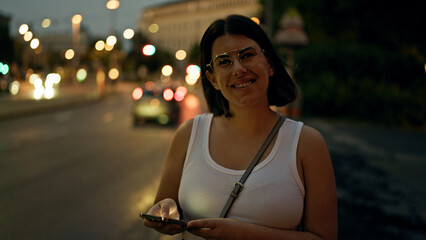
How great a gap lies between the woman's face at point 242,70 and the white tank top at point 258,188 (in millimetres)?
217

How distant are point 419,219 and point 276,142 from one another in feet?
13.1

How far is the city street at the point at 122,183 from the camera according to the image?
4.60m

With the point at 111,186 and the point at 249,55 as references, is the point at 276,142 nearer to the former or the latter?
the point at 249,55

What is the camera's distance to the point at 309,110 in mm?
17703

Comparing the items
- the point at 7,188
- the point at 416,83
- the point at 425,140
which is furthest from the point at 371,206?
the point at 416,83

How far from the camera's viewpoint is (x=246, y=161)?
71.3 inches

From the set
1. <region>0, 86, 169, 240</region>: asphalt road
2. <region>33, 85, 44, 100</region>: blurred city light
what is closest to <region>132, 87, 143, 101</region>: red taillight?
<region>0, 86, 169, 240</region>: asphalt road

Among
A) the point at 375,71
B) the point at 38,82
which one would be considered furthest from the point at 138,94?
the point at 38,82

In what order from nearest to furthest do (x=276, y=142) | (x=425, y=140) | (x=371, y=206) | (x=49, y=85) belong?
(x=276, y=142) < (x=371, y=206) < (x=425, y=140) < (x=49, y=85)

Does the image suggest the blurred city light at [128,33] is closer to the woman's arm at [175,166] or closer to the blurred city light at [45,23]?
the blurred city light at [45,23]

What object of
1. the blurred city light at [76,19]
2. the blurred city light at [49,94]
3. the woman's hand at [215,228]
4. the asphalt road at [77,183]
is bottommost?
the asphalt road at [77,183]

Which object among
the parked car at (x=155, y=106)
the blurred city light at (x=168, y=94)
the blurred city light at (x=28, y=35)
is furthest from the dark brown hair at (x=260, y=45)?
the blurred city light at (x=28, y=35)

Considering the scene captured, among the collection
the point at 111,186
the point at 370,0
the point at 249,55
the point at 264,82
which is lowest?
the point at 111,186

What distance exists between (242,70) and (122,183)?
17.4 ft
